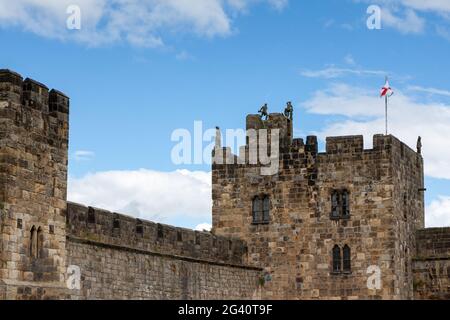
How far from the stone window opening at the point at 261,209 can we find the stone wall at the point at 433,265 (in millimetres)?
4873

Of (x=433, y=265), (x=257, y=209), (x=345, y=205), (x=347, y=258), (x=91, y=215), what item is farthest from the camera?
(x=257, y=209)

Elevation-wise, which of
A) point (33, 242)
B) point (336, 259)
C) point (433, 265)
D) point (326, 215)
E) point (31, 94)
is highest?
point (31, 94)

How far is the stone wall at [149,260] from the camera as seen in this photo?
2338 centimetres

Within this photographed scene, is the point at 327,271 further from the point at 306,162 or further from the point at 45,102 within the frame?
the point at 45,102

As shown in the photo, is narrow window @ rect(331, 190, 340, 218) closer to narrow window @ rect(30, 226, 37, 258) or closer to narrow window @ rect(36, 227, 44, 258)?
narrow window @ rect(36, 227, 44, 258)

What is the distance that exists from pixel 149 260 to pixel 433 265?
34.7 feet

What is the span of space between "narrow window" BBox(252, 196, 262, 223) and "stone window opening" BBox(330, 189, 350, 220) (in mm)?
2361

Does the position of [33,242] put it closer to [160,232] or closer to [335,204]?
→ [160,232]

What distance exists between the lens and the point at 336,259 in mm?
31734

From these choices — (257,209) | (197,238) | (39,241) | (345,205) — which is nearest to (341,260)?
(345,205)

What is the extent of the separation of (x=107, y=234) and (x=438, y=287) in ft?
41.0

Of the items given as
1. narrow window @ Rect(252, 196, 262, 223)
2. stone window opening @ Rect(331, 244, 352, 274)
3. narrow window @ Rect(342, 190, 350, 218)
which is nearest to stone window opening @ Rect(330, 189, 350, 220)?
narrow window @ Rect(342, 190, 350, 218)

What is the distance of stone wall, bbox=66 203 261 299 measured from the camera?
2338cm

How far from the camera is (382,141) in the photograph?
31781 mm
